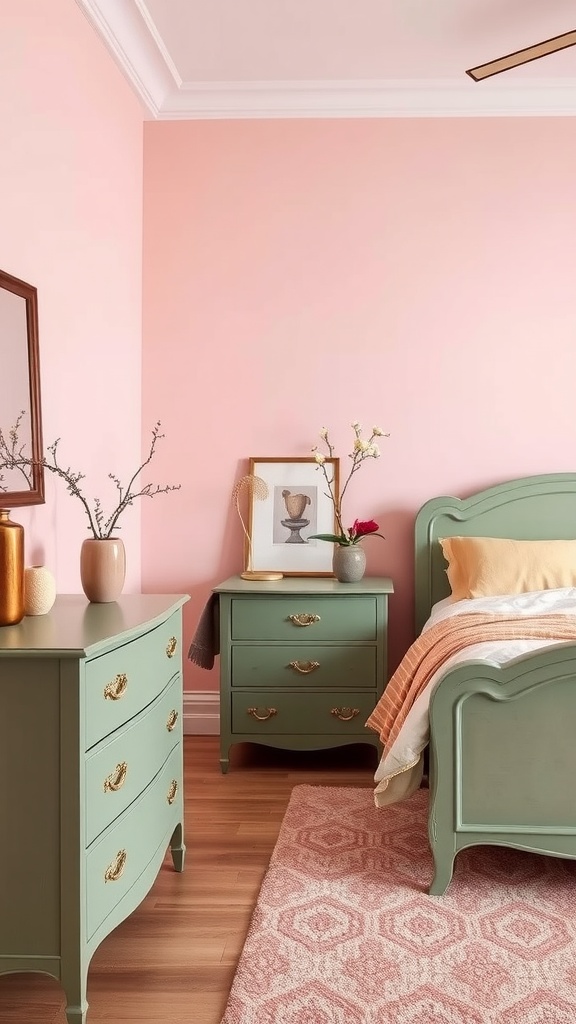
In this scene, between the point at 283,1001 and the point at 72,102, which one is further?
the point at 72,102

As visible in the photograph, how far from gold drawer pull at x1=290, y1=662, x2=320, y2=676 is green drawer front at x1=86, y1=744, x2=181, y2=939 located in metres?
1.13

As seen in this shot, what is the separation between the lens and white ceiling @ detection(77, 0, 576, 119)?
3.40 metres

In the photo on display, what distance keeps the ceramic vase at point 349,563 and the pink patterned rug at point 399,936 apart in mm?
1122

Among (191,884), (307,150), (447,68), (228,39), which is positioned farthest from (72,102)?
(191,884)

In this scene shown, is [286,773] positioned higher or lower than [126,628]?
lower

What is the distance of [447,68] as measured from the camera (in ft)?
12.7

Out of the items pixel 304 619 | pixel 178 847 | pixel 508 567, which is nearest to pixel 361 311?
pixel 508 567

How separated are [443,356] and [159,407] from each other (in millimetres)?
1326

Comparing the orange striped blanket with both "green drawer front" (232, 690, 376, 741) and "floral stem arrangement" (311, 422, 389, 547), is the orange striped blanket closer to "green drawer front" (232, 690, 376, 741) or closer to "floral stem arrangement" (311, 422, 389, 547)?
"green drawer front" (232, 690, 376, 741)

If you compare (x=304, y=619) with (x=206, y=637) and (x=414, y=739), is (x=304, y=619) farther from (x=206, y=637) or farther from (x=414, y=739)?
(x=414, y=739)

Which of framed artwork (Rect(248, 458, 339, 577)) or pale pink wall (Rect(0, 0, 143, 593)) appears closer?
pale pink wall (Rect(0, 0, 143, 593))

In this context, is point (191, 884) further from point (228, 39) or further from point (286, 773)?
point (228, 39)

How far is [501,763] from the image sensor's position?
98.1 inches

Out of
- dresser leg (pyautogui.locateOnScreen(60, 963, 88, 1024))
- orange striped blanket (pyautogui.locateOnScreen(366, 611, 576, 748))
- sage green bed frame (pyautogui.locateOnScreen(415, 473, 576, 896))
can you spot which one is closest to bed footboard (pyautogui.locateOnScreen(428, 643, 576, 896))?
sage green bed frame (pyautogui.locateOnScreen(415, 473, 576, 896))
